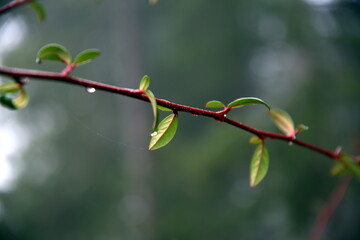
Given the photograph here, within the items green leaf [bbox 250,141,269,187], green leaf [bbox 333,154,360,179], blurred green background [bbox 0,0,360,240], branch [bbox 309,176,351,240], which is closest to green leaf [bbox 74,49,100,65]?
green leaf [bbox 250,141,269,187]

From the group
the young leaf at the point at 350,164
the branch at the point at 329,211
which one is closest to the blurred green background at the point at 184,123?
the branch at the point at 329,211

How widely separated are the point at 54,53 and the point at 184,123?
495 centimetres

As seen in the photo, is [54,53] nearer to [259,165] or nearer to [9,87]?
[9,87]

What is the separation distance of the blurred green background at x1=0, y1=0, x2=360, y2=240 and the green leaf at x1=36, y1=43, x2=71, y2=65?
82.8 inches

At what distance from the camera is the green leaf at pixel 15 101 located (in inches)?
10.0

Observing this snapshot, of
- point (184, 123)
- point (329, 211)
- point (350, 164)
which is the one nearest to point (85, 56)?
point (350, 164)

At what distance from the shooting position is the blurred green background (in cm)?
304

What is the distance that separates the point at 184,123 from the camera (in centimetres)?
524

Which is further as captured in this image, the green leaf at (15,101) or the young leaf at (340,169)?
the young leaf at (340,169)

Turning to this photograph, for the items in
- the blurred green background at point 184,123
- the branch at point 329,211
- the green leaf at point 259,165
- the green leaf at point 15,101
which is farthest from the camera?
the blurred green background at point 184,123

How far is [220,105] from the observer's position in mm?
341

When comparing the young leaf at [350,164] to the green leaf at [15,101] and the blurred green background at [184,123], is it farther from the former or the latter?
the blurred green background at [184,123]

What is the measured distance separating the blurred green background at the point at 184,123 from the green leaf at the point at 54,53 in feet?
6.90

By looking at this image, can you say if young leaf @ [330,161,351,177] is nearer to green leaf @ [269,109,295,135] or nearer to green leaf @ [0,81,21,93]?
green leaf @ [269,109,295,135]
